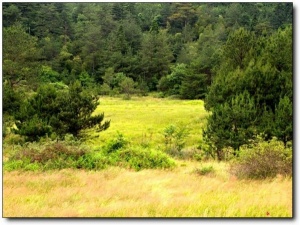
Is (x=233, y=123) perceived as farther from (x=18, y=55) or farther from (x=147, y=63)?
(x=18, y=55)

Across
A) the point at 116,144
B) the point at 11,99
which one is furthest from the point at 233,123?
the point at 11,99

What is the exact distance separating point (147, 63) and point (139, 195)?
2.47 meters

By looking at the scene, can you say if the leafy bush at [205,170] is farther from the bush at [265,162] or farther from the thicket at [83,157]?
the thicket at [83,157]

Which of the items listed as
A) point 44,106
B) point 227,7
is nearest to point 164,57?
point 227,7

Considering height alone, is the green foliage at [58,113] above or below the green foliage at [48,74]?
below

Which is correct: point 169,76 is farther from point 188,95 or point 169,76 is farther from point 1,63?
point 1,63

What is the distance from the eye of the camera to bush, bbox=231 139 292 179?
21.0ft

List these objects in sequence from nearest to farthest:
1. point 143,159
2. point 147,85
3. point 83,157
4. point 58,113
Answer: point 83,157 < point 143,159 < point 147,85 < point 58,113

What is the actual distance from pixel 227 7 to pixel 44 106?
3.61 metres

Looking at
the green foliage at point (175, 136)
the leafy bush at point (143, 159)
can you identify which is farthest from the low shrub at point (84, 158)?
the green foliage at point (175, 136)

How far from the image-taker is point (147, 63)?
7.79 meters

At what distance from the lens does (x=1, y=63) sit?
635 cm

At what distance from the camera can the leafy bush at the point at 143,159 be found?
23.5ft

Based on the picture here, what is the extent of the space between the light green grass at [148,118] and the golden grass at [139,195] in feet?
4.82
